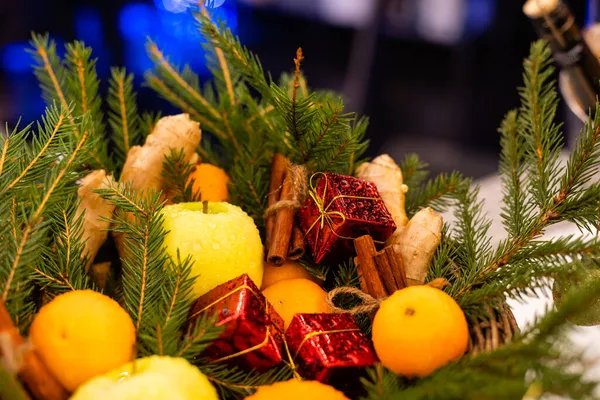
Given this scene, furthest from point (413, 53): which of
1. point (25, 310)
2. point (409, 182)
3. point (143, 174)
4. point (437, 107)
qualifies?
point (25, 310)

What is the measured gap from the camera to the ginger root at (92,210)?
0.80 meters

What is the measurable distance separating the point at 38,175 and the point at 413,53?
3077mm

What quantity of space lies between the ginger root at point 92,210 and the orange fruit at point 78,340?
0.20 m

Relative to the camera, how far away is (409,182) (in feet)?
3.54

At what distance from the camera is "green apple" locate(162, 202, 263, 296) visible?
0.74 metres

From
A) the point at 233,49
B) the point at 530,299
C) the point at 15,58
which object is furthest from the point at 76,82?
the point at 15,58

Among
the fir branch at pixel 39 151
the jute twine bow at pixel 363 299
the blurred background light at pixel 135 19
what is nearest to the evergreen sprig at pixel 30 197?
the fir branch at pixel 39 151

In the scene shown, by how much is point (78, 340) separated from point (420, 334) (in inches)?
13.9

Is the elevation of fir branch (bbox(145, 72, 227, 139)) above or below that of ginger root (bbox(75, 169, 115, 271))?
above

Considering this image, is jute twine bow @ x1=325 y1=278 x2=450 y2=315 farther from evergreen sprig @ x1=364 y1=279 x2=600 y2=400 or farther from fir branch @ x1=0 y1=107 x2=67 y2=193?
fir branch @ x1=0 y1=107 x2=67 y2=193

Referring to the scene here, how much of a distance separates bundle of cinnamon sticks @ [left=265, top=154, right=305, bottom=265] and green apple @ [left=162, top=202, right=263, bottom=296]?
0.16ft

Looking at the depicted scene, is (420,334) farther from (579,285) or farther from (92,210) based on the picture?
(92,210)

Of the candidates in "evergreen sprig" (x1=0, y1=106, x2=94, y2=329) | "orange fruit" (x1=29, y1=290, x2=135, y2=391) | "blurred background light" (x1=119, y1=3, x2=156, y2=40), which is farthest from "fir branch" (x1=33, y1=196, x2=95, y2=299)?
"blurred background light" (x1=119, y1=3, x2=156, y2=40)

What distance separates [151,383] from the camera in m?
0.52
